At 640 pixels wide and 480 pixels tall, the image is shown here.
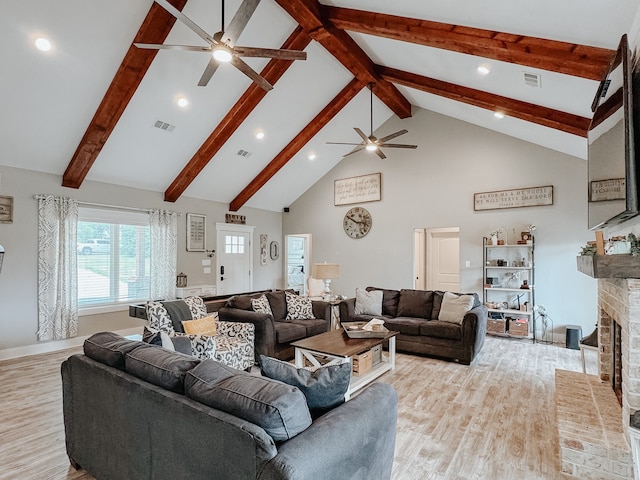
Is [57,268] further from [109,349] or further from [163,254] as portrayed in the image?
[109,349]

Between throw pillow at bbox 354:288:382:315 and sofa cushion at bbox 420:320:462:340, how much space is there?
85 cm

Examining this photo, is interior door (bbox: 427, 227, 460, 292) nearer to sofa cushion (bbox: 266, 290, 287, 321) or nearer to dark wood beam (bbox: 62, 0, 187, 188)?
sofa cushion (bbox: 266, 290, 287, 321)

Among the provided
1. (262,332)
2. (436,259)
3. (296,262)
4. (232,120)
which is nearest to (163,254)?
(232,120)

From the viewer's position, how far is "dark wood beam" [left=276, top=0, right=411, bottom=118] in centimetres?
417

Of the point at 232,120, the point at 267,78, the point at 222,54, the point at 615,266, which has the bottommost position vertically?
A: the point at 615,266

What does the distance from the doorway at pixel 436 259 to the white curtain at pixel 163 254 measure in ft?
15.9

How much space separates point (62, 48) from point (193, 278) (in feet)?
14.5

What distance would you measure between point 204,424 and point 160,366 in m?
0.49

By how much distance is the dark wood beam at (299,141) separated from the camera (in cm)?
638

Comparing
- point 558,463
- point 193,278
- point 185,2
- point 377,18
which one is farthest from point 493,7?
point 193,278

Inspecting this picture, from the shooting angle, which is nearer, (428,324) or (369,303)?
(428,324)

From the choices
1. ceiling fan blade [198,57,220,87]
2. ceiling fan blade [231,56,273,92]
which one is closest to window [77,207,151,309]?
ceiling fan blade [198,57,220,87]

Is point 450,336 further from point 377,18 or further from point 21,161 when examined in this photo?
point 21,161

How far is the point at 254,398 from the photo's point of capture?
1.46 m
